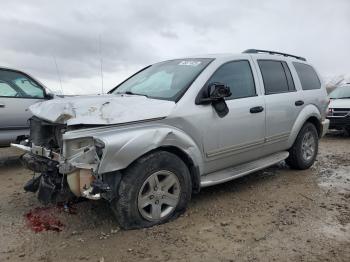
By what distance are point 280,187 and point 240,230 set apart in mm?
1729

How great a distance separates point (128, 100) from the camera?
13.3 ft

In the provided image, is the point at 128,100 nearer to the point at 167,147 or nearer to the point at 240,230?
the point at 167,147

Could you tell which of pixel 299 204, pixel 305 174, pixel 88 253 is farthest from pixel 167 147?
pixel 305 174

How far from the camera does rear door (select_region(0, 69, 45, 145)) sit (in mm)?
6613

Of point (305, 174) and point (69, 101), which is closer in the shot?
point (69, 101)

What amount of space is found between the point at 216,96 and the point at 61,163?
1796 millimetres

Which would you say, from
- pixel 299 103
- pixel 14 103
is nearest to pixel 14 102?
pixel 14 103

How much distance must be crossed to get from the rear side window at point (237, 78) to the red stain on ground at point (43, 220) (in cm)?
229

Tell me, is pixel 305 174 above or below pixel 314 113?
below

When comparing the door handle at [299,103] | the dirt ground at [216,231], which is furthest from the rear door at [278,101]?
the dirt ground at [216,231]

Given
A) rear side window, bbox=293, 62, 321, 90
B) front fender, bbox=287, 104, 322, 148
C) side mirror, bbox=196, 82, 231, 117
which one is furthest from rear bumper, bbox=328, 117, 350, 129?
side mirror, bbox=196, 82, 231, 117

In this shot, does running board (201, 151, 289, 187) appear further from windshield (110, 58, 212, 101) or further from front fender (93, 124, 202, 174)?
windshield (110, 58, 212, 101)

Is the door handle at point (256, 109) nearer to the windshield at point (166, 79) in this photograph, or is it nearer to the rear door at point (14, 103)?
the windshield at point (166, 79)

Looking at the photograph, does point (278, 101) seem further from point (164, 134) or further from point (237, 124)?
point (164, 134)
